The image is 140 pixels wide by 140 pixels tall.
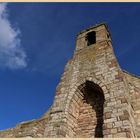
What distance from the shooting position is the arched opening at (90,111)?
23.9 feet

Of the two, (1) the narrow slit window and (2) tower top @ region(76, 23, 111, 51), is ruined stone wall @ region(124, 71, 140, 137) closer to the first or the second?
(2) tower top @ region(76, 23, 111, 51)

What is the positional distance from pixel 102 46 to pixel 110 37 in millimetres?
1833

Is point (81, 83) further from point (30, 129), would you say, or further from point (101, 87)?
point (30, 129)

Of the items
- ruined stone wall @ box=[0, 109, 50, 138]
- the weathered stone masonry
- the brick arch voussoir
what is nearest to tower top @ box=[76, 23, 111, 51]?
the weathered stone masonry

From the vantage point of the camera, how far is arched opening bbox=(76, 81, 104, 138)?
286 inches

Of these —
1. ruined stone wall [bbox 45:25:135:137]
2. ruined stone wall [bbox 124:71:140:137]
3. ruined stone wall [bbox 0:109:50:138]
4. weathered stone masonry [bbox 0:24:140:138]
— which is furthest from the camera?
ruined stone wall [bbox 0:109:50:138]

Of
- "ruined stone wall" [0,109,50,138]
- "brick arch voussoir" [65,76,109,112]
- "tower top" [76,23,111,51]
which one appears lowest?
"ruined stone wall" [0,109,50,138]

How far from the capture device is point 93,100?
8.16m

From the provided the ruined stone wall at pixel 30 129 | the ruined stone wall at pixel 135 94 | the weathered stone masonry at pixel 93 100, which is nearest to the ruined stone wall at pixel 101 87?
the weathered stone masonry at pixel 93 100

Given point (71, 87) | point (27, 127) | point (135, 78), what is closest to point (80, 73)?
point (71, 87)

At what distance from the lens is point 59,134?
6.94 meters

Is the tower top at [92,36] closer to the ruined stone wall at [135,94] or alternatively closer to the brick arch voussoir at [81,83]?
the ruined stone wall at [135,94]

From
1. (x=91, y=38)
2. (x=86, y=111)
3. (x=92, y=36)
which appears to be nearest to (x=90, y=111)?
(x=86, y=111)

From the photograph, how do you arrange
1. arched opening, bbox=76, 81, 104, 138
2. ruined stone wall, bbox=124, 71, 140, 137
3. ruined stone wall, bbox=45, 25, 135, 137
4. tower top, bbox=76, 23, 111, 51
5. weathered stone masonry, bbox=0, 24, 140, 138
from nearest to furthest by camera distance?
1. ruined stone wall, bbox=45, 25, 135, 137
2. weathered stone masonry, bbox=0, 24, 140, 138
3. arched opening, bbox=76, 81, 104, 138
4. ruined stone wall, bbox=124, 71, 140, 137
5. tower top, bbox=76, 23, 111, 51
